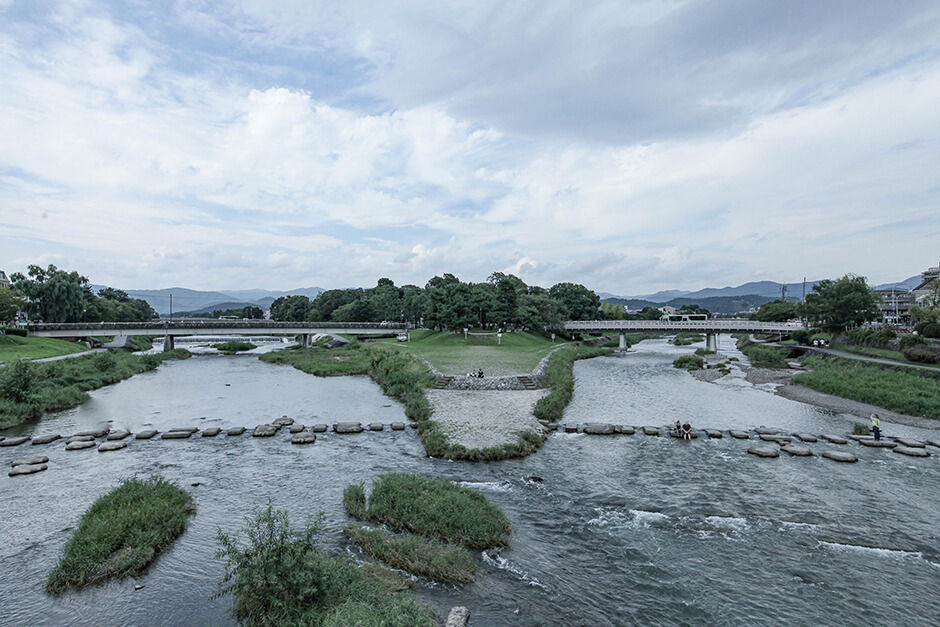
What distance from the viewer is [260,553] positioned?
11.2 meters

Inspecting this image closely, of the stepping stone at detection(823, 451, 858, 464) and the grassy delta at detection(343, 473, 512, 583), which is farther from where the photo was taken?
the stepping stone at detection(823, 451, 858, 464)

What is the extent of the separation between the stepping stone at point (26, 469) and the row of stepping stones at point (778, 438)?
2512 cm

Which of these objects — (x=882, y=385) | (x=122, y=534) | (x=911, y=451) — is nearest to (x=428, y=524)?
(x=122, y=534)

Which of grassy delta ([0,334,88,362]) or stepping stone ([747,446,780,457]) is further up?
grassy delta ([0,334,88,362])

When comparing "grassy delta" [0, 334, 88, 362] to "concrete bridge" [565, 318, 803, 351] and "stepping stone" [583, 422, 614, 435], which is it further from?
"concrete bridge" [565, 318, 803, 351]

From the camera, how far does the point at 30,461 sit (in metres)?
22.5

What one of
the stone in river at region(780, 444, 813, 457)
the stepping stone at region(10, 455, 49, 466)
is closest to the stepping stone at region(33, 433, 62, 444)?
the stepping stone at region(10, 455, 49, 466)

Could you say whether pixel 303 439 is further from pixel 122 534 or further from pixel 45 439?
pixel 45 439

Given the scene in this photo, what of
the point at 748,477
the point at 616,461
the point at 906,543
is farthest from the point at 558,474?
the point at 906,543

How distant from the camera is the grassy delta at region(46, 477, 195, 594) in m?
13.1

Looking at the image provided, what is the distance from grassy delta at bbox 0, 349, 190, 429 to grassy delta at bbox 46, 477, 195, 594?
2130 centimetres

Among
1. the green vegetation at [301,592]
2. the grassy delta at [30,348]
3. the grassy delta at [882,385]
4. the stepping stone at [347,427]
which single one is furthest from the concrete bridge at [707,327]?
the grassy delta at [30,348]

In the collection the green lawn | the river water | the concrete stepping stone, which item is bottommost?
the river water

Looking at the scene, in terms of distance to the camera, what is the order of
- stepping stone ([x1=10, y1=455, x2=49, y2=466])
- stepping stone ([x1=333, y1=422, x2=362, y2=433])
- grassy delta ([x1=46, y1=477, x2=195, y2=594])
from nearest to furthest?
grassy delta ([x1=46, y1=477, x2=195, y2=594]), stepping stone ([x1=10, y1=455, x2=49, y2=466]), stepping stone ([x1=333, y1=422, x2=362, y2=433])
